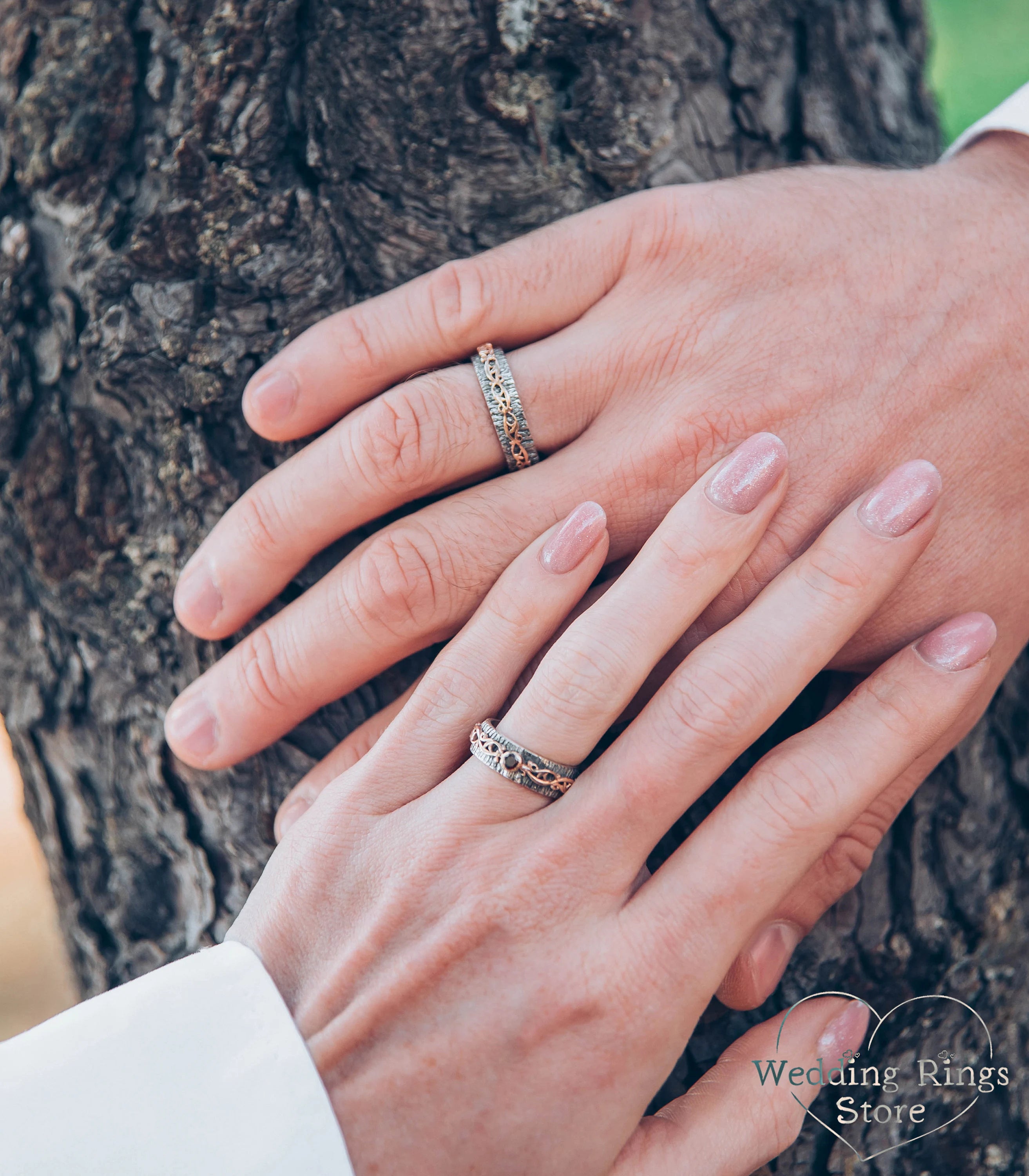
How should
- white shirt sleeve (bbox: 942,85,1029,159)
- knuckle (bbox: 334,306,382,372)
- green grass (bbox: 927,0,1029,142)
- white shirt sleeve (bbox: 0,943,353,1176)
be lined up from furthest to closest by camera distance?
green grass (bbox: 927,0,1029,142) < white shirt sleeve (bbox: 942,85,1029,159) < knuckle (bbox: 334,306,382,372) < white shirt sleeve (bbox: 0,943,353,1176)

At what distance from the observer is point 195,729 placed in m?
1.40

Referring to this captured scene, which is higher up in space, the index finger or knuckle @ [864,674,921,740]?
the index finger

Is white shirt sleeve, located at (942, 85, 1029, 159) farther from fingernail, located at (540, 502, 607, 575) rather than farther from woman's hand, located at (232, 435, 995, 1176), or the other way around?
fingernail, located at (540, 502, 607, 575)

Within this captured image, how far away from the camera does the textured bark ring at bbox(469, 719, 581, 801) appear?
3.90ft

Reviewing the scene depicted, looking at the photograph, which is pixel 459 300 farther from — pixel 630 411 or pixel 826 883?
pixel 826 883

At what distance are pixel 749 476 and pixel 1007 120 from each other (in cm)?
86

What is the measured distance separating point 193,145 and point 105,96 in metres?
0.16

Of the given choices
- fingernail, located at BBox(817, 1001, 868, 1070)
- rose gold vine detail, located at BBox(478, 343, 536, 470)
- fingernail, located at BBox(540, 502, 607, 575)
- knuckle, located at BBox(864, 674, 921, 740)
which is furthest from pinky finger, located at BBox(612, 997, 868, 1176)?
rose gold vine detail, located at BBox(478, 343, 536, 470)

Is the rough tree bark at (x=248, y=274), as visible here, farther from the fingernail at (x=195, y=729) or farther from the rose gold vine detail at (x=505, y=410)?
the rose gold vine detail at (x=505, y=410)

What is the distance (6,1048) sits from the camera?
43.3 inches

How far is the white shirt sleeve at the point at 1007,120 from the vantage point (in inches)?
58.1

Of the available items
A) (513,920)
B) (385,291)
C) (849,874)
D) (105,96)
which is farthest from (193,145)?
(849,874)

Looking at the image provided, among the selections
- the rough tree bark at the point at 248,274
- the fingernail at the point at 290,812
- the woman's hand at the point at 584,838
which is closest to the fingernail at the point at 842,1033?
the rough tree bark at the point at 248,274

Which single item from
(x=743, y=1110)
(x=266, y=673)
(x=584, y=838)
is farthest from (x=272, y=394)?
(x=743, y=1110)
